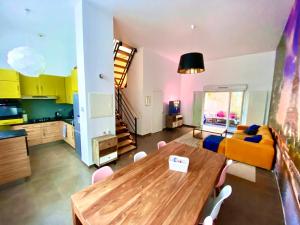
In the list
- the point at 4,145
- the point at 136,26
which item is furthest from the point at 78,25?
the point at 4,145

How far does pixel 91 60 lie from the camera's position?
2984 mm

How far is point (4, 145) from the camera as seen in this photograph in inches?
91.0

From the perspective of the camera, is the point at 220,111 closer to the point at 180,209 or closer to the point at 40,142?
the point at 180,209

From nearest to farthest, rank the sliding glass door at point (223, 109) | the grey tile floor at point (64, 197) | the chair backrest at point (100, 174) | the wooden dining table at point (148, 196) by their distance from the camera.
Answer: the wooden dining table at point (148, 196) < the chair backrest at point (100, 174) < the grey tile floor at point (64, 197) < the sliding glass door at point (223, 109)

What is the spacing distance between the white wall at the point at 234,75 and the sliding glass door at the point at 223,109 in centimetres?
59

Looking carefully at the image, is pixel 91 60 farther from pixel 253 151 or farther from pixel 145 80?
pixel 253 151

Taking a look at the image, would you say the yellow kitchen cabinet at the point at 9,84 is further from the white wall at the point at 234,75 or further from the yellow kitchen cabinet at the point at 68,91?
the white wall at the point at 234,75

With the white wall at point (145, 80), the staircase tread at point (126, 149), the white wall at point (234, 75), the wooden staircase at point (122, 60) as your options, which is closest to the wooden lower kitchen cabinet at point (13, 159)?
the staircase tread at point (126, 149)

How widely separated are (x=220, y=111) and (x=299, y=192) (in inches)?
227

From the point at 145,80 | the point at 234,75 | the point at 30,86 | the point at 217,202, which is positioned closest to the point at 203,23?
the point at 145,80

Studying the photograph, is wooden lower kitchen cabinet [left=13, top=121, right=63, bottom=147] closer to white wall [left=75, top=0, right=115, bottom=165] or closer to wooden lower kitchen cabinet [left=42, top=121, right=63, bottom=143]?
wooden lower kitchen cabinet [left=42, top=121, right=63, bottom=143]

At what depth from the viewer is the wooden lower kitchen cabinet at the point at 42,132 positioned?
3.98m

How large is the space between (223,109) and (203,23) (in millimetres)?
4595

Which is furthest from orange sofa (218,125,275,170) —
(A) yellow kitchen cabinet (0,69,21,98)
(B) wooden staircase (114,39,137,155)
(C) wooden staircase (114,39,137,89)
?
(A) yellow kitchen cabinet (0,69,21,98)
